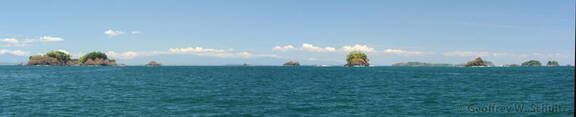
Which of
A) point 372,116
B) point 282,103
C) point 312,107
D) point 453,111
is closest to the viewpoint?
point 372,116

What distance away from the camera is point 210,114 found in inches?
1373

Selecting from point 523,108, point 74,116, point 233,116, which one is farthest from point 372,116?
point 74,116

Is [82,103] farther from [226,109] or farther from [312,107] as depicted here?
[312,107]

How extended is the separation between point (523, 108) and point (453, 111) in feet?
21.8

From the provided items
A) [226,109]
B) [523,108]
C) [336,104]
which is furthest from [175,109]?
[523,108]

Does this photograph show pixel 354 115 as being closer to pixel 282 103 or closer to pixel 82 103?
pixel 282 103

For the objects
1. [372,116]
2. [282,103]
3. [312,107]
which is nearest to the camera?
[372,116]

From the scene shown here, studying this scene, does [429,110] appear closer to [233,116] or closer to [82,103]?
[233,116]

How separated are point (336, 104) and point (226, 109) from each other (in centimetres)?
1024

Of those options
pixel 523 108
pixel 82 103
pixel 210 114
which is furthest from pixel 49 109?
pixel 523 108

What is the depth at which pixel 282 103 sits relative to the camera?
42.7 m

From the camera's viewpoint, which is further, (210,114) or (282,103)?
(282,103)

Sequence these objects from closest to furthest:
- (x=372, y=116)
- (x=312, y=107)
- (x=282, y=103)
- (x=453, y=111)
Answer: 1. (x=372, y=116)
2. (x=453, y=111)
3. (x=312, y=107)
4. (x=282, y=103)

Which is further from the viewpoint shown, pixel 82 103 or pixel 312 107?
pixel 82 103
